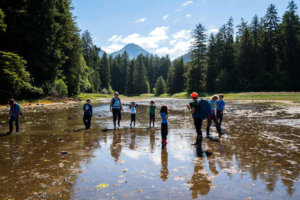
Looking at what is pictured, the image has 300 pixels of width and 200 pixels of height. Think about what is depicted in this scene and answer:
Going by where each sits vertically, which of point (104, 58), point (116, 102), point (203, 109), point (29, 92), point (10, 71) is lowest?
point (203, 109)

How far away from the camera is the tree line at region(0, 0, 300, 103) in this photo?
3288 cm

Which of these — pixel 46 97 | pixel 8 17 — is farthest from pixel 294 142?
pixel 8 17

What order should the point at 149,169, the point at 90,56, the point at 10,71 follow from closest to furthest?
the point at 149,169 → the point at 10,71 → the point at 90,56

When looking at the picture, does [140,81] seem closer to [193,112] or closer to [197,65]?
[197,65]

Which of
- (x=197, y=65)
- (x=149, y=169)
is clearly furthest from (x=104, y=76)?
(x=149, y=169)

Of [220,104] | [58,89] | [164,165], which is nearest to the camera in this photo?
[164,165]

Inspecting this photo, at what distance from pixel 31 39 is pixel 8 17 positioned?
459 centimetres

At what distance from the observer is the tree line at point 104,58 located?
3288cm

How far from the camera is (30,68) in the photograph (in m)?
35.5

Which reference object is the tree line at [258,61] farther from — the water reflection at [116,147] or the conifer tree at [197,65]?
the water reflection at [116,147]

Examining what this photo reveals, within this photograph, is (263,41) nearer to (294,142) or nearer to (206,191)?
(294,142)

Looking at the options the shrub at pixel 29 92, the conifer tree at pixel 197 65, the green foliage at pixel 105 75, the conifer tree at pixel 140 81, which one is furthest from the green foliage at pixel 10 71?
the conifer tree at pixel 140 81

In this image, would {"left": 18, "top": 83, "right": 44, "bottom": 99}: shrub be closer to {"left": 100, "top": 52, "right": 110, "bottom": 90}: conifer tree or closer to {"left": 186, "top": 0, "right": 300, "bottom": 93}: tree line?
{"left": 186, "top": 0, "right": 300, "bottom": 93}: tree line

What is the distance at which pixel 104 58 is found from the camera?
10744 centimetres
